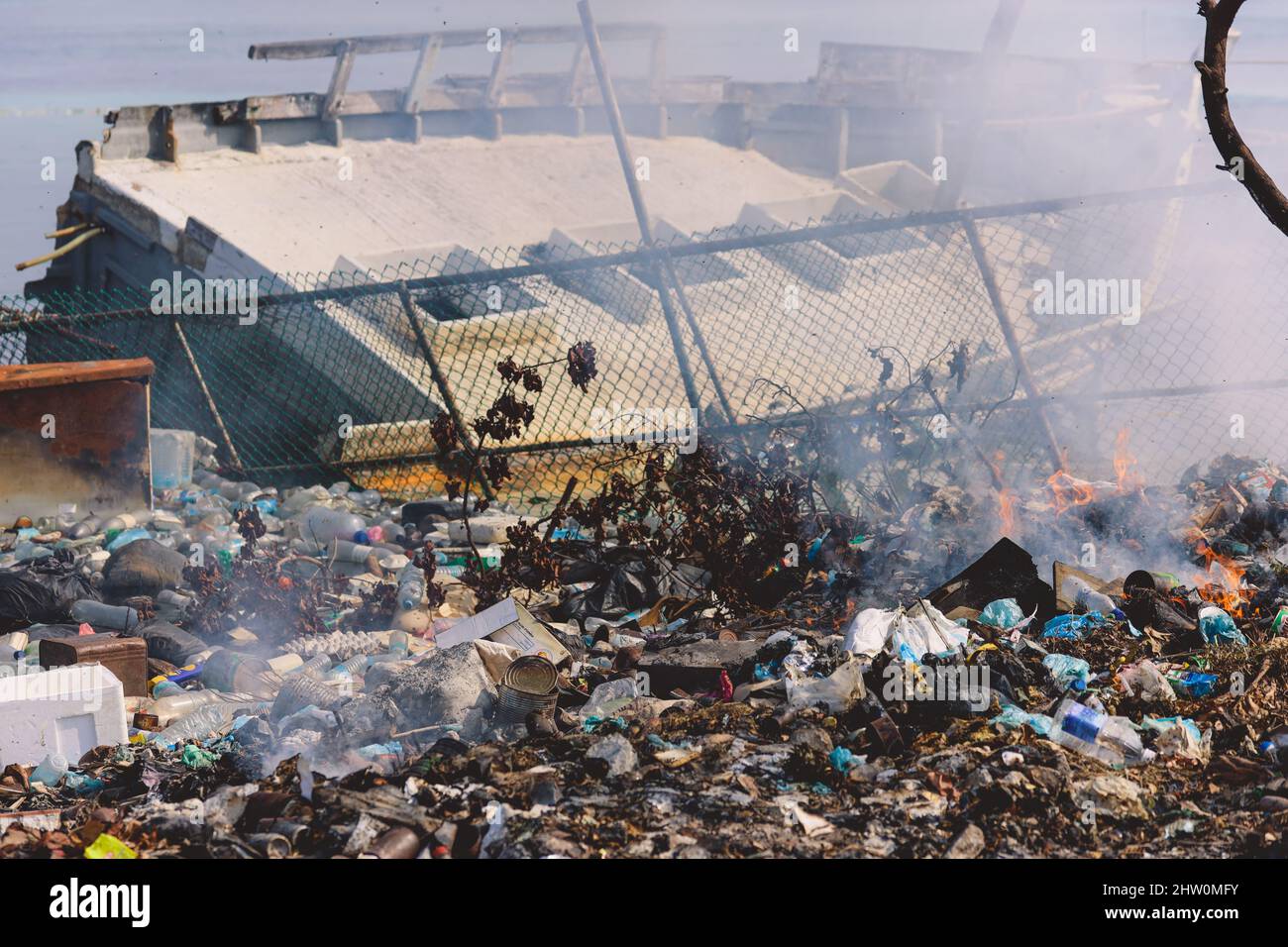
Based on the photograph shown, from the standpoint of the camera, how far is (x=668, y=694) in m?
→ 4.78

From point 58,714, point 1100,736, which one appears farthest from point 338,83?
point 1100,736

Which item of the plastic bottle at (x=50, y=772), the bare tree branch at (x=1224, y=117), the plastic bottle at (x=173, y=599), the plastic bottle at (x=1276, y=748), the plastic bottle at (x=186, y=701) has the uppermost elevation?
the bare tree branch at (x=1224, y=117)

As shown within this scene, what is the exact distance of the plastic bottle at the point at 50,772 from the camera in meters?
4.27

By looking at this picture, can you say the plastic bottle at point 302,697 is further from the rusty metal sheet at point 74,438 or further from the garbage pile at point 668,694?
the rusty metal sheet at point 74,438

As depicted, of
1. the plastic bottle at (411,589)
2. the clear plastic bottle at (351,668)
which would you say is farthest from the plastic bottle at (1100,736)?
the plastic bottle at (411,589)

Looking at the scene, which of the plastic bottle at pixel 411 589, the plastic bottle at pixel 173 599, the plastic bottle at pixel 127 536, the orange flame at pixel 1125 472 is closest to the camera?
the plastic bottle at pixel 411 589

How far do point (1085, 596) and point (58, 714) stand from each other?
3.89m

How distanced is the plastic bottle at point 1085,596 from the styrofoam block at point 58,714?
3.66 m

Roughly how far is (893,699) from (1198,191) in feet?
14.0

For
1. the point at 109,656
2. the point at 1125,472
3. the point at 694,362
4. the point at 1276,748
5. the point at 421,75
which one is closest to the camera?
the point at 1276,748

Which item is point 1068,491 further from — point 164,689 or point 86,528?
point 86,528

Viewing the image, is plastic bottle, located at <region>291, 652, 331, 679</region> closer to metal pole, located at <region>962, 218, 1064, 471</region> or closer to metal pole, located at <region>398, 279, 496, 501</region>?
metal pole, located at <region>398, 279, 496, 501</region>

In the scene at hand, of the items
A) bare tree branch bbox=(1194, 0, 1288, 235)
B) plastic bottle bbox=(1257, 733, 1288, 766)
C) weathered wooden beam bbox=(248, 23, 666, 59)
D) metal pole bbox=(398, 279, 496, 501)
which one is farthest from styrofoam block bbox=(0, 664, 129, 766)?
weathered wooden beam bbox=(248, 23, 666, 59)

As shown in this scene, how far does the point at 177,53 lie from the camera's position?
45.2m
